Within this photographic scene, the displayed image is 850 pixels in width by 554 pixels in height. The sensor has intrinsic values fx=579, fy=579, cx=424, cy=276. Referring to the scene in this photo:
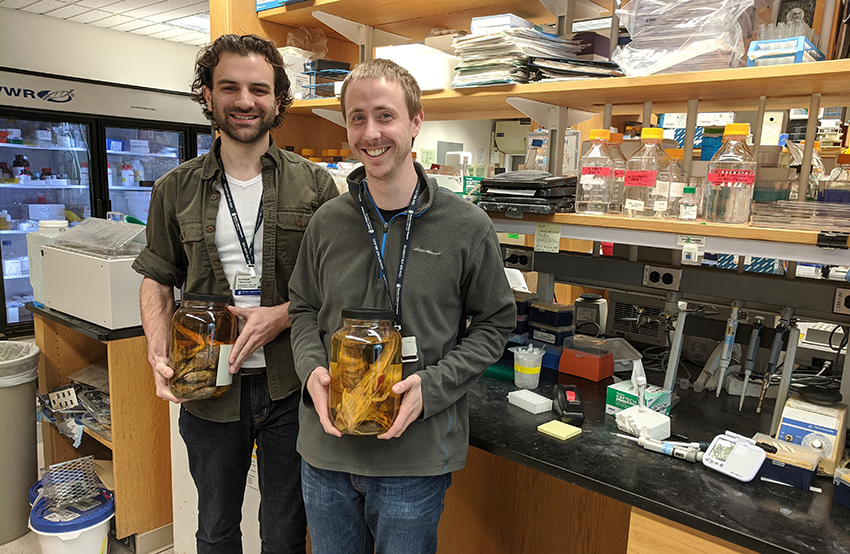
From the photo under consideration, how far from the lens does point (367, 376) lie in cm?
113

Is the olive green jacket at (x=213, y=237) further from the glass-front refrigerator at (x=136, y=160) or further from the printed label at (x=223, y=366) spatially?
the glass-front refrigerator at (x=136, y=160)

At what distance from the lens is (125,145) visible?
6.01m

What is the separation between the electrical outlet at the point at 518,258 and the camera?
7.57 ft

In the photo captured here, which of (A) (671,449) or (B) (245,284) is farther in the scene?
(B) (245,284)

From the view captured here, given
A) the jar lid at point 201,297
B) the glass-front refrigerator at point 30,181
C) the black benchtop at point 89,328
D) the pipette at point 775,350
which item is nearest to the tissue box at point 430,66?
the jar lid at point 201,297

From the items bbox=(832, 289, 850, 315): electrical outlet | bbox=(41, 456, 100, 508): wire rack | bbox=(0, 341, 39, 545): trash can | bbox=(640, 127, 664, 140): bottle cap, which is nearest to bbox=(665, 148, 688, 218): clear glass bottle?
bbox=(640, 127, 664, 140): bottle cap

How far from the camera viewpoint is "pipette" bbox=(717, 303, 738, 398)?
1.72 meters

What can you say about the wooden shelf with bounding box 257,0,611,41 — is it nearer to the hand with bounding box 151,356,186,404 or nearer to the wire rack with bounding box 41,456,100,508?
the hand with bounding box 151,356,186,404

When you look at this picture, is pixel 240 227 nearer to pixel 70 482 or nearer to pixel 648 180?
pixel 648 180

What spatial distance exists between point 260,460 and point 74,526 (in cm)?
115

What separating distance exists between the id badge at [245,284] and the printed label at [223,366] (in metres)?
0.18

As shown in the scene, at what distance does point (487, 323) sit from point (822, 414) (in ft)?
2.79

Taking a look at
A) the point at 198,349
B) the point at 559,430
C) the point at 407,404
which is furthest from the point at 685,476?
the point at 198,349

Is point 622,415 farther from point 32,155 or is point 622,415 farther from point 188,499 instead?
point 32,155
